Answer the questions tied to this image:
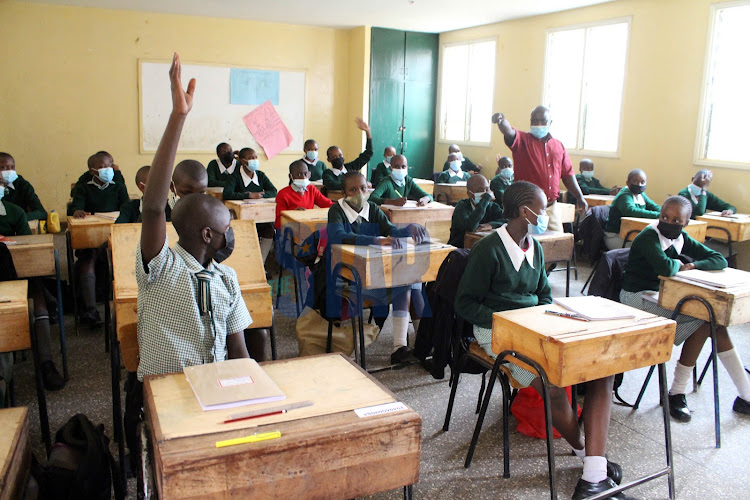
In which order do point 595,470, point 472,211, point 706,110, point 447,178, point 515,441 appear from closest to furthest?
point 595,470 < point 515,441 < point 472,211 < point 706,110 < point 447,178

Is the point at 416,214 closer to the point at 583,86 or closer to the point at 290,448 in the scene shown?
the point at 290,448

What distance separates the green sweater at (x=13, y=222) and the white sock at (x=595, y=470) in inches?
141

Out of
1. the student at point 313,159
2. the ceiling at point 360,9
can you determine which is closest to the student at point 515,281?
the student at point 313,159

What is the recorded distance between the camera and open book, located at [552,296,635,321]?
7.25 feet

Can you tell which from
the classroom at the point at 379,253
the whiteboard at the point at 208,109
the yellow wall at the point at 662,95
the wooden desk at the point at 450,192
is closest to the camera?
the classroom at the point at 379,253

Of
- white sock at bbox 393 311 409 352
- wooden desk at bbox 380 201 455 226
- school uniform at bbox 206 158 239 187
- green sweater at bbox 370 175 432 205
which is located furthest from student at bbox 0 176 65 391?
school uniform at bbox 206 158 239 187

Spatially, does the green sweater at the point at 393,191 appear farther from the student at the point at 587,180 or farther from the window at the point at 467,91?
the window at the point at 467,91

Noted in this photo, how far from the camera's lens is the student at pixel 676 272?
2.94 meters

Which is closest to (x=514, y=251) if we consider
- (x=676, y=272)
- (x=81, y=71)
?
(x=676, y=272)

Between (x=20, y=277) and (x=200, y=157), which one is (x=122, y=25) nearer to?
(x=200, y=157)

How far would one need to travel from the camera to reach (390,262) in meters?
3.23

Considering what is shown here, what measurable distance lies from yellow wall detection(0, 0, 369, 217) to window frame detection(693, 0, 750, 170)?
5.63m

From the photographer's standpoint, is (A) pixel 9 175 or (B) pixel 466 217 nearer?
(B) pixel 466 217

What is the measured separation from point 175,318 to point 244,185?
3820 mm
